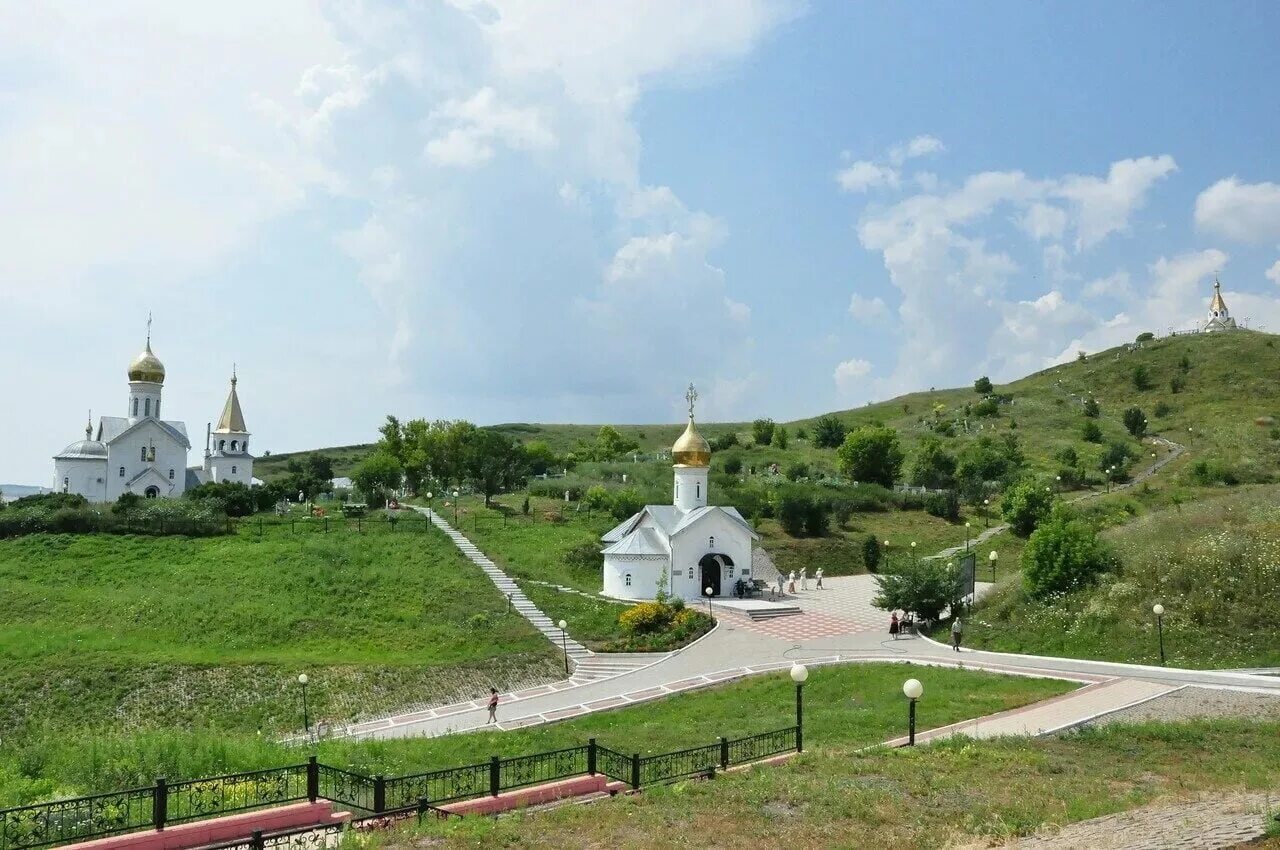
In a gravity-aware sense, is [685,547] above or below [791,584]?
above

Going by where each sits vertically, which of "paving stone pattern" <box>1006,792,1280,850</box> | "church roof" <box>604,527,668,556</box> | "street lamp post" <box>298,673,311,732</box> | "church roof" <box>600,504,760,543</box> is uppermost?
"church roof" <box>600,504,760,543</box>

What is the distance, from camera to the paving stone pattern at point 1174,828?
29.4ft

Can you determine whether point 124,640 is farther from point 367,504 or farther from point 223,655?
point 367,504

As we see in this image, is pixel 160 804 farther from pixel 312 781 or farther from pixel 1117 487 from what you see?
pixel 1117 487

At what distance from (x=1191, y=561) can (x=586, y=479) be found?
43155mm

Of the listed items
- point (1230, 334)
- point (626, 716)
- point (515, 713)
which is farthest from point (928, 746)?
point (1230, 334)

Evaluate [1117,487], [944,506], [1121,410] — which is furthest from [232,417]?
[1121,410]

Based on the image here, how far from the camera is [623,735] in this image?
18344 millimetres

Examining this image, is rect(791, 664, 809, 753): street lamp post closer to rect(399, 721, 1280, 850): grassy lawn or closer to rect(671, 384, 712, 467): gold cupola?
rect(399, 721, 1280, 850): grassy lawn

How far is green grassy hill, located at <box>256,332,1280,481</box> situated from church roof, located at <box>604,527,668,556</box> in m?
37.6

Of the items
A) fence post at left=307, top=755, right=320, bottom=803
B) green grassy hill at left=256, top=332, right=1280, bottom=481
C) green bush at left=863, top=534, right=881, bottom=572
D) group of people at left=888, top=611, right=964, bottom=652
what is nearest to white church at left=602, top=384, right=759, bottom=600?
group of people at left=888, top=611, right=964, bottom=652

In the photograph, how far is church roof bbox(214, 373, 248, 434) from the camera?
58344 millimetres

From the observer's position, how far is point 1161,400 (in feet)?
296

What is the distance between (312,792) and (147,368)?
5127 cm
